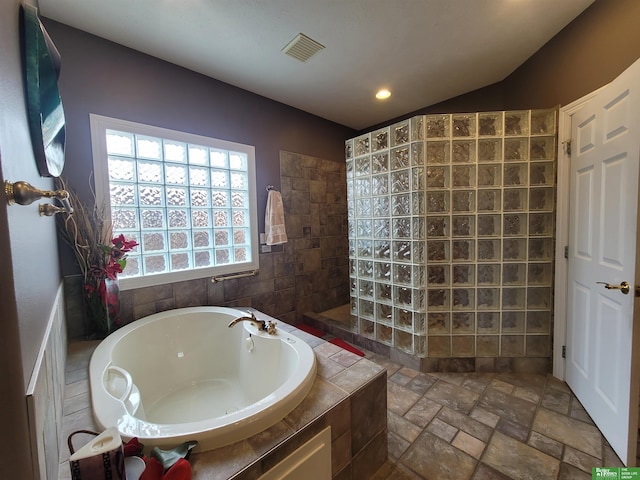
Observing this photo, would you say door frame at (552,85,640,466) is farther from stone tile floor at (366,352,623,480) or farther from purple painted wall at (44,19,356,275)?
purple painted wall at (44,19,356,275)

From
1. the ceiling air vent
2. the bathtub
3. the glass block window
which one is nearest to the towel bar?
the glass block window

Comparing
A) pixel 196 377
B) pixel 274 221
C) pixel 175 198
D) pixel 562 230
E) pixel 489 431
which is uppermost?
pixel 175 198

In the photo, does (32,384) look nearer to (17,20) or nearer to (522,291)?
(17,20)

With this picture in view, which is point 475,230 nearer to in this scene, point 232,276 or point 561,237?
point 561,237

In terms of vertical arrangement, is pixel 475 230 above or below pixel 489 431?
above

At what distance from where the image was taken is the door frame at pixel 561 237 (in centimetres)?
179

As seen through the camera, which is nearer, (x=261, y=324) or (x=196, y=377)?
(x=261, y=324)

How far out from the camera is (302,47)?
1.90 meters

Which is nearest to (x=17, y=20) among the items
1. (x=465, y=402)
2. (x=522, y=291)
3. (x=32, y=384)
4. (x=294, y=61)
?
(x=32, y=384)

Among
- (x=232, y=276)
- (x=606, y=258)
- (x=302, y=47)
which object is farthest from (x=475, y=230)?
(x=232, y=276)

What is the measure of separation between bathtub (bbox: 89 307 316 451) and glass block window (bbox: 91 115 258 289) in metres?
0.44

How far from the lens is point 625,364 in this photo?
1.25 meters

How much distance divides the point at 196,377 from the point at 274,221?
4.81 ft

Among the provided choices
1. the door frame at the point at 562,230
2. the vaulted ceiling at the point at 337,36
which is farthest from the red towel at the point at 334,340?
the vaulted ceiling at the point at 337,36
